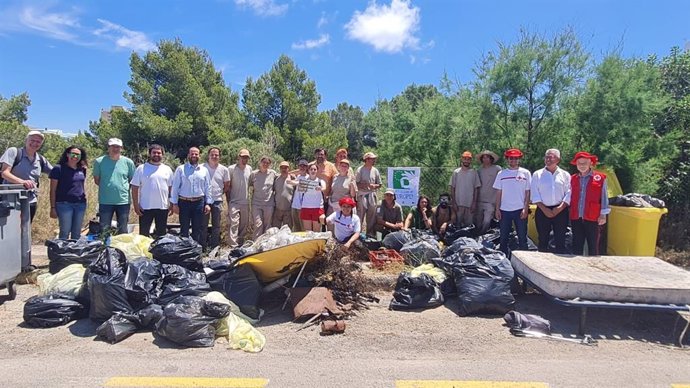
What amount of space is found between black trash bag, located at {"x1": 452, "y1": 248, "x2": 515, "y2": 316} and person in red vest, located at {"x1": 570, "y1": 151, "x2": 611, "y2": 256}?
1470mm

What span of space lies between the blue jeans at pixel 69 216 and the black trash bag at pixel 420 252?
487cm

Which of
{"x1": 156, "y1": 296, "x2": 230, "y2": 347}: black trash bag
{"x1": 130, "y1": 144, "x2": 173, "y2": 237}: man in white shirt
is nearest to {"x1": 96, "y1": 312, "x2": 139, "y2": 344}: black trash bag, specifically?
{"x1": 156, "y1": 296, "x2": 230, "y2": 347}: black trash bag

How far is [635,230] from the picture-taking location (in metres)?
6.47

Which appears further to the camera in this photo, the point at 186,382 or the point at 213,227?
the point at 213,227

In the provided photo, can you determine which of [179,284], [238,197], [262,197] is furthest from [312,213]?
[179,284]

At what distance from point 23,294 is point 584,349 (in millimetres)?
6564

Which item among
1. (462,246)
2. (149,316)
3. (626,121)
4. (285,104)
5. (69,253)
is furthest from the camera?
(285,104)

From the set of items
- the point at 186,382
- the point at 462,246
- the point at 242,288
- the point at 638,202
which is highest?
the point at 638,202

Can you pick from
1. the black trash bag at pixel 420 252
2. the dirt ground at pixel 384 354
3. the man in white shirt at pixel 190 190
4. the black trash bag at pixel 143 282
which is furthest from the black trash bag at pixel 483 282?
the man in white shirt at pixel 190 190

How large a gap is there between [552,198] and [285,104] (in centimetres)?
2951

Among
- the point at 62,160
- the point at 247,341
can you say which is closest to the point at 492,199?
the point at 247,341

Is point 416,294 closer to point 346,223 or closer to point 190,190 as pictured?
point 346,223

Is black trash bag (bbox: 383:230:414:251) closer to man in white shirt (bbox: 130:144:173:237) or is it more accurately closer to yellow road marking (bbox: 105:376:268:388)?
man in white shirt (bbox: 130:144:173:237)

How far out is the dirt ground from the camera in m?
3.57
